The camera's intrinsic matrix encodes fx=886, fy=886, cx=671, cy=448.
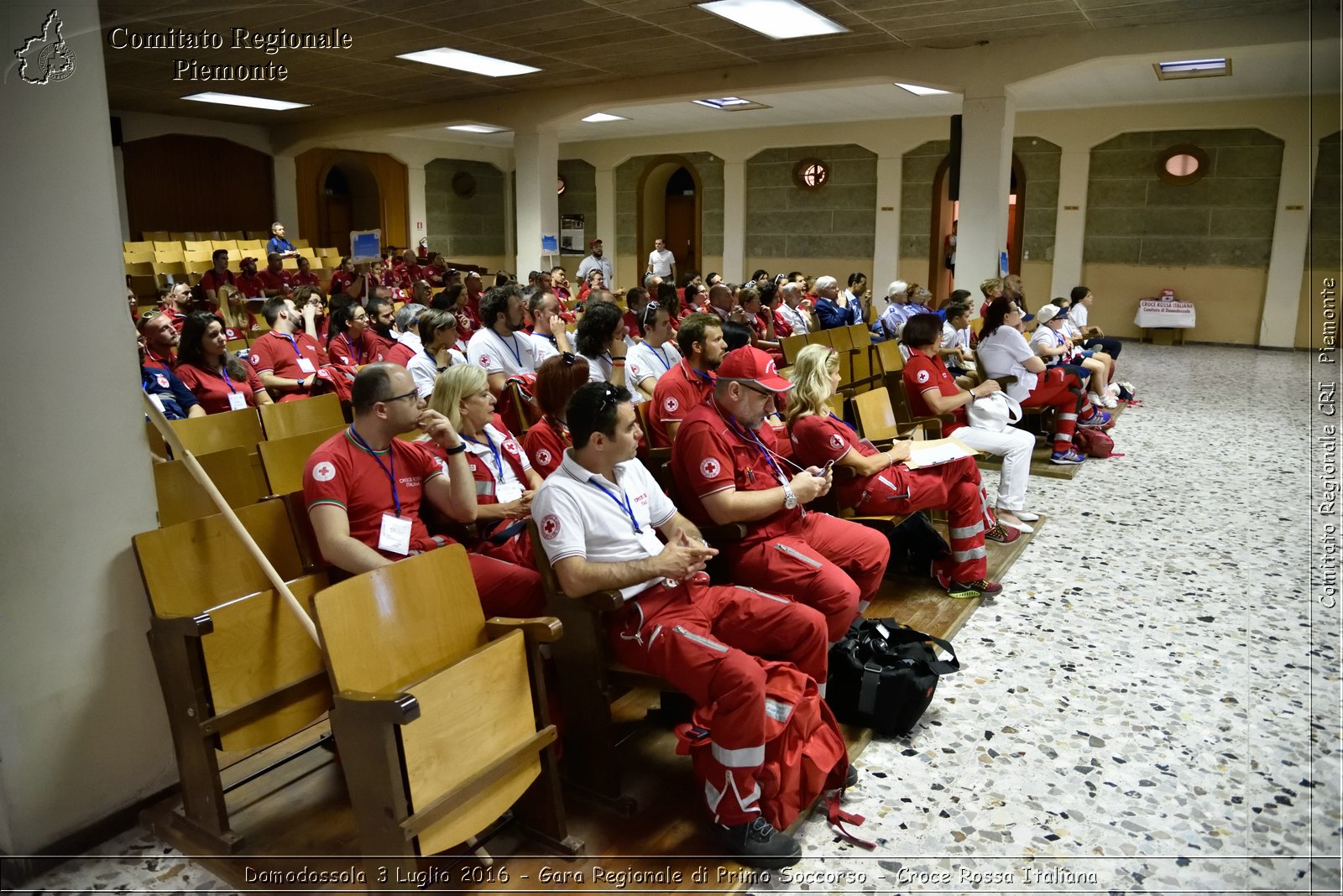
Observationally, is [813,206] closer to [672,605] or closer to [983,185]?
[983,185]

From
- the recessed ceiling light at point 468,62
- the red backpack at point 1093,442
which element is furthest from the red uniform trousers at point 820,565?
the recessed ceiling light at point 468,62

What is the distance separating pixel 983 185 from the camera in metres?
9.10

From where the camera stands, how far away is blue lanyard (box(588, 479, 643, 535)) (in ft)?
8.05

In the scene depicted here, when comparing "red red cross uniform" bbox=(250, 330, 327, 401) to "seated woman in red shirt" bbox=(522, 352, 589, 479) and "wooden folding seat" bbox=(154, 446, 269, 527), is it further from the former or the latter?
"seated woman in red shirt" bbox=(522, 352, 589, 479)

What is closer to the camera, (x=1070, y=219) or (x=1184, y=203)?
(x=1184, y=203)

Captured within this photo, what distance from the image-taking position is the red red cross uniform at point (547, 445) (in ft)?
11.1

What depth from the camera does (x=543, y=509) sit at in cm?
237

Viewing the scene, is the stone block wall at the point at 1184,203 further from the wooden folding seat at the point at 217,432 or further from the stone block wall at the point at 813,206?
the wooden folding seat at the point at 217,432

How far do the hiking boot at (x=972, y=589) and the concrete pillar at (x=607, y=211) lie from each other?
14.9m

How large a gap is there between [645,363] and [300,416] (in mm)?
1903

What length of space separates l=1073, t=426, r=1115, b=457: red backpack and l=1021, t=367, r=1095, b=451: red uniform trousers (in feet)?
0.47

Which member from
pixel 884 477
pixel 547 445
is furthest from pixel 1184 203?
pixel 547 445

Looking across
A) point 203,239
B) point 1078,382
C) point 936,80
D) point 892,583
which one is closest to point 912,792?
point 892,583

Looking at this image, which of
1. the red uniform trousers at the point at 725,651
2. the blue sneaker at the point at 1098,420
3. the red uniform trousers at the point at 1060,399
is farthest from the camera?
the blue sneaker at the point at 1098,420
